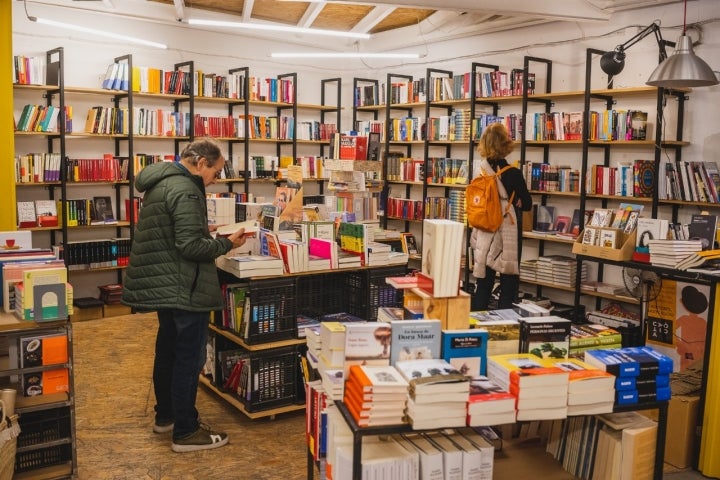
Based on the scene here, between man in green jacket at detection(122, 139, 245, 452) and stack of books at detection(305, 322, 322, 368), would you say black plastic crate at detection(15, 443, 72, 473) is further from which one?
stack of books at detection(305, 322, 322, 368)

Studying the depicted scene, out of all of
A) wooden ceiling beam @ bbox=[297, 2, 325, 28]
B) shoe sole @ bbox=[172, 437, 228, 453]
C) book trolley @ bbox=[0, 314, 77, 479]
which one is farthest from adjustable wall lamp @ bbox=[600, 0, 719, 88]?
wooden ceiling beam @ bbox=[297, 2, 325, 28]

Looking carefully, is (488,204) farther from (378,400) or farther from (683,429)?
(378,400)

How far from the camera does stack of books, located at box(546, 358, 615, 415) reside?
8.59 ft

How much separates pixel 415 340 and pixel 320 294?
2.35 meters

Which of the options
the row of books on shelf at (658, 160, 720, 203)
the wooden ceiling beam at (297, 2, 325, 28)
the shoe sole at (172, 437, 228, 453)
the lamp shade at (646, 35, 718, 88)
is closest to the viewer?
the shoe sole at (172, 437, 228, 453)

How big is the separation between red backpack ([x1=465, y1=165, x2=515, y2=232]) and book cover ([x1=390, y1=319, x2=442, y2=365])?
2818 mm

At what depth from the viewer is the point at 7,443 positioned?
123 inches

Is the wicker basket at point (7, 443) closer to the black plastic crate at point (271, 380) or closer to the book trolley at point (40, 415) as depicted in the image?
the book trolley at point (40, 415)

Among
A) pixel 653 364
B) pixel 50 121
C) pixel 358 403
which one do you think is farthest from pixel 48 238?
pixel 653 364

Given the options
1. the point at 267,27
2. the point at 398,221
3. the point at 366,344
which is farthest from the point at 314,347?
the point at 398,221

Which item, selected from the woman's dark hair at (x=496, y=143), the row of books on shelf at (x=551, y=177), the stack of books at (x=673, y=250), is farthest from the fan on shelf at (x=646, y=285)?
the row of books on shelf at (x=551, y=177)

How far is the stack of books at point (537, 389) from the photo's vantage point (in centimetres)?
254

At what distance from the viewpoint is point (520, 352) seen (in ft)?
9.48

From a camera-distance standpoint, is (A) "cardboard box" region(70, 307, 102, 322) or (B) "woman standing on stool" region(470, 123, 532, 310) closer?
(B) "woman standing on stool" region(470, 123, 532, 310)
